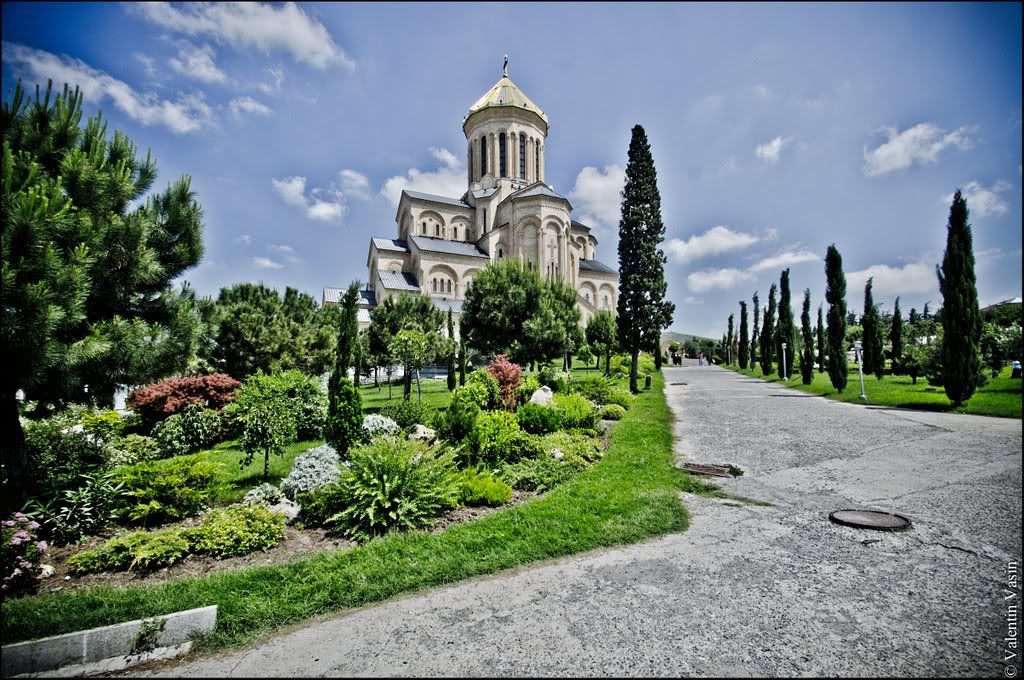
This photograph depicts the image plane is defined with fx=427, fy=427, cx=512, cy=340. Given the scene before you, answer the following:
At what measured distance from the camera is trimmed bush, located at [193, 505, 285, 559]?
4.51 metres

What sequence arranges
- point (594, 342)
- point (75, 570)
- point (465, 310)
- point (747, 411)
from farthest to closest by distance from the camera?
1. point (594, 342)
2. point (465, 310)
3. point (747, 411)
4. point (75, 570)

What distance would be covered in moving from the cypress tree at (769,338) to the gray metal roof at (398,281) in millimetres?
29367

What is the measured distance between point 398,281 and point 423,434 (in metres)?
33.2

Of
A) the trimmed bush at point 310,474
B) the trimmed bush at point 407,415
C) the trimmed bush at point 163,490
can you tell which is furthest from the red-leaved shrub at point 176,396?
the trimmed bush at point 310,474

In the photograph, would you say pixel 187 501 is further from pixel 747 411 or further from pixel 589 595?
pixel 747 411

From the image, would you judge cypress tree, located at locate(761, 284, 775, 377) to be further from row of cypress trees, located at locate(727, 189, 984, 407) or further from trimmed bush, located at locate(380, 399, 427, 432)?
trimmed bush, located at locate(380, 399, 427, 432)

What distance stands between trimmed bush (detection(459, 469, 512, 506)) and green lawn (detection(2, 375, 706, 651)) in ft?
1.27

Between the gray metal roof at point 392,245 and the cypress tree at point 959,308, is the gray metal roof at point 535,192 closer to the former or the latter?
the gray metal roof at point 392,245

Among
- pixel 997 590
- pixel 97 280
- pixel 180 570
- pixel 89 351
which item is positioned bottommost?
pixel 180 570

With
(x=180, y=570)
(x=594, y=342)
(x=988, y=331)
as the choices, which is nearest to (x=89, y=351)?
(x=180, y=570)

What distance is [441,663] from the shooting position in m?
2.82

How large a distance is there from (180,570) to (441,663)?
3185mm

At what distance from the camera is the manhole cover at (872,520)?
15.1ft

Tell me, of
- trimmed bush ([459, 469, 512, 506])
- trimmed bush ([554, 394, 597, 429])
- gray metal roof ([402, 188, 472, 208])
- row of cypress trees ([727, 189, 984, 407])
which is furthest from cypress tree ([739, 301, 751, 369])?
trimmed bush ([459, 469, 512, 506])
